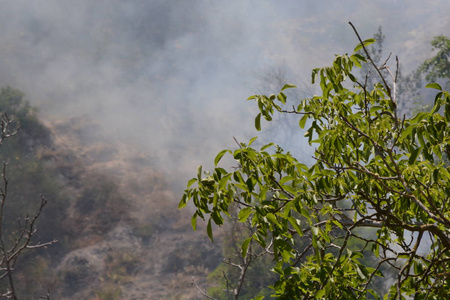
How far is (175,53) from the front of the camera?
36.2 meters

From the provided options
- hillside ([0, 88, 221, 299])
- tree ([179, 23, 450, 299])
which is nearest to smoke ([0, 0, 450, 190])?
hillside ([0, 88, 221, 299])

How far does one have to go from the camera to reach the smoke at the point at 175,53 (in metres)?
27.1

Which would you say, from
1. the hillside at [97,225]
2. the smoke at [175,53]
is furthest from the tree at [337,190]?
the smoke at [175,53]

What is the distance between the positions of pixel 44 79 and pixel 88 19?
9380 mm

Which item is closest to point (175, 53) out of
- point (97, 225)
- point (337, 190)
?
point (97, 225)

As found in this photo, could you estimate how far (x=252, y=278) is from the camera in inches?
502

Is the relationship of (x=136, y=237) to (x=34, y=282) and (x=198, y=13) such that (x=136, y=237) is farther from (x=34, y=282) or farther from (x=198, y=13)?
(x=198, y=13)

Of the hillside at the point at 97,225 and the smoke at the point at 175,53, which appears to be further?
the smoke at the point at 175,53

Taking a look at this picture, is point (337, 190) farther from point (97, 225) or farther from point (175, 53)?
point (175, 53)

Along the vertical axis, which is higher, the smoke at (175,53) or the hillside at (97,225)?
the smoke at (175,53)

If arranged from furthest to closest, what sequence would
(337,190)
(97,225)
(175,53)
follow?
(175,53) < (97,225) < (337,190)

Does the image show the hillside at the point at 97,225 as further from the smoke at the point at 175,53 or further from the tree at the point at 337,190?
the tree at the point at 337,190

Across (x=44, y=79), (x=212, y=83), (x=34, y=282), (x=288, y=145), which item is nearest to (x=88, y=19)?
(x=44, y=79)

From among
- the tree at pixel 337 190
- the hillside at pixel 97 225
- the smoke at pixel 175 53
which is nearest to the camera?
the tree at pixel 337 190
